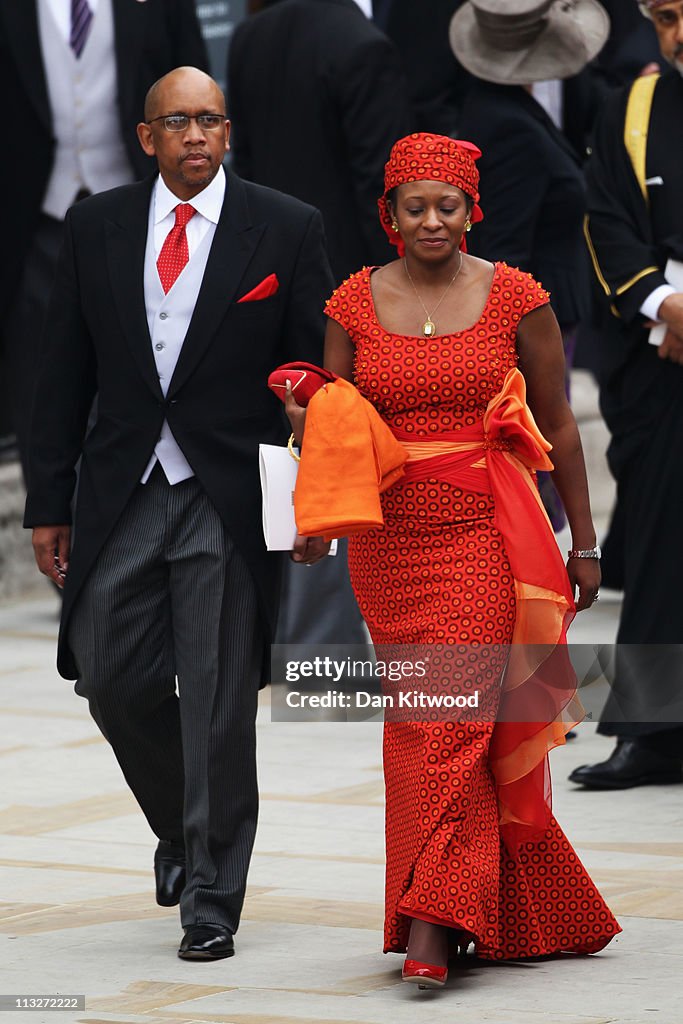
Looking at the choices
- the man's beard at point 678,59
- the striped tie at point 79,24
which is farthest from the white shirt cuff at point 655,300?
the striped tie at point 79,24

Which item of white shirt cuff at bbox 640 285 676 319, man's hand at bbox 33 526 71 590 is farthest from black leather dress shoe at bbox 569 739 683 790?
man's hand at bbox 33 526 71 590

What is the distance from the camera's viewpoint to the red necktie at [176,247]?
5211mm

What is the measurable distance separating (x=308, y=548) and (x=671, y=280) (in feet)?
7.40

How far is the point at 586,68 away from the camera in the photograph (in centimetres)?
780

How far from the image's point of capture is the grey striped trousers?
508cm

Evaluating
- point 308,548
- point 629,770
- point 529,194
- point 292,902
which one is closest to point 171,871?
point 292,902

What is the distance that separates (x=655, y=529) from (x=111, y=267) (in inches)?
89.7

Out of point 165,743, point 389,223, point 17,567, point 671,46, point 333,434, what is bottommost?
point 17,567

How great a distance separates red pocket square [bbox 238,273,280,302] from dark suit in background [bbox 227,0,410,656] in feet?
8.15

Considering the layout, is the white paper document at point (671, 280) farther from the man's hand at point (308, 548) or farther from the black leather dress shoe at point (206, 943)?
the black leather dress shoe at point (206, 943)

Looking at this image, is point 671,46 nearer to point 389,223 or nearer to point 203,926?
point 389,223

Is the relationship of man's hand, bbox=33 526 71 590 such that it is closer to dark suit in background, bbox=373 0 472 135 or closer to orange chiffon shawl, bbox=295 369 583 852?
orange chiffon shawl, bbox=295 369 583 852

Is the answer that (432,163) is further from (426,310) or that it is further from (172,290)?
(172,290)

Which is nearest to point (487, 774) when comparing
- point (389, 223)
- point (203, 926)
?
point (203, 926)
